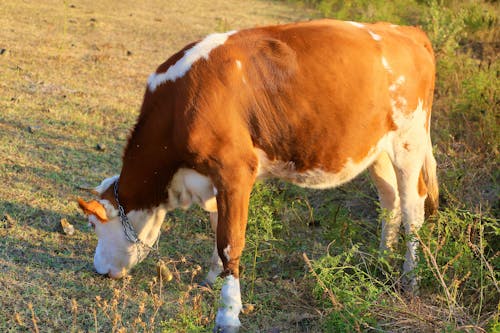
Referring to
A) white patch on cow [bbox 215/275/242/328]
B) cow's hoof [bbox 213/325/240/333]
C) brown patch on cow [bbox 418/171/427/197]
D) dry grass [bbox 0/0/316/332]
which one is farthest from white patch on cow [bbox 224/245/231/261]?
brown patch on cow [bbox 418/171/427/197]

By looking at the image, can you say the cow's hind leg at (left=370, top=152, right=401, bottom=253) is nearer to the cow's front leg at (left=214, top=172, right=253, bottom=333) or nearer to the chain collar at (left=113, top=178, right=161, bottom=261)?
the cow's front leg at (left=214, top=172, right=253, bottom=333)

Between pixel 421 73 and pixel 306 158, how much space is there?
3.46 feet

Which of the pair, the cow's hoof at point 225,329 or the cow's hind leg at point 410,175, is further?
the cow's hind leg at point 410,175

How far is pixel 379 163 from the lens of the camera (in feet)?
14.8

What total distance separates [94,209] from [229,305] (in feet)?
3.36

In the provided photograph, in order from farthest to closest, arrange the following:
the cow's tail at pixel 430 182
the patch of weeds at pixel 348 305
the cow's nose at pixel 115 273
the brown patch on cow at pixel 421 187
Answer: the cow's tail at pixel 430 182 < the brown patch on cow at pixel 421 187 < the cow's nose at pixel 115 273 < the patch of weeds at pixel 348 305

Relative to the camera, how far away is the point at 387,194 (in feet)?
15.1

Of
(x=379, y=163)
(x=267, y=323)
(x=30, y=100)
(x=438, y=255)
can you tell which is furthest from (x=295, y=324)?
(x=30, y=100)

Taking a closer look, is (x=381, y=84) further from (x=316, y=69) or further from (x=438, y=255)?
(x=438, y=255)

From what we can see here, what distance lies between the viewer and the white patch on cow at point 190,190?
12.2 feet

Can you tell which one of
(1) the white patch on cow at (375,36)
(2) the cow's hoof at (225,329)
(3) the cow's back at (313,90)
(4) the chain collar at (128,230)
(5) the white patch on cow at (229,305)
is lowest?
(2) the cow's hoof at (225,329)

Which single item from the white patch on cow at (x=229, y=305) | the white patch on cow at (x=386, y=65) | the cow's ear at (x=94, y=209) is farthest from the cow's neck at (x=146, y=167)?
the white patch on cow at (x=386, y=65)

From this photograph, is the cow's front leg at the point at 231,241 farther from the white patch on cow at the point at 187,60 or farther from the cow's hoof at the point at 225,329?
the white patch on cow at the point at 187,60

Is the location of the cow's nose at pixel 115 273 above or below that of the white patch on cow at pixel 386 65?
below
